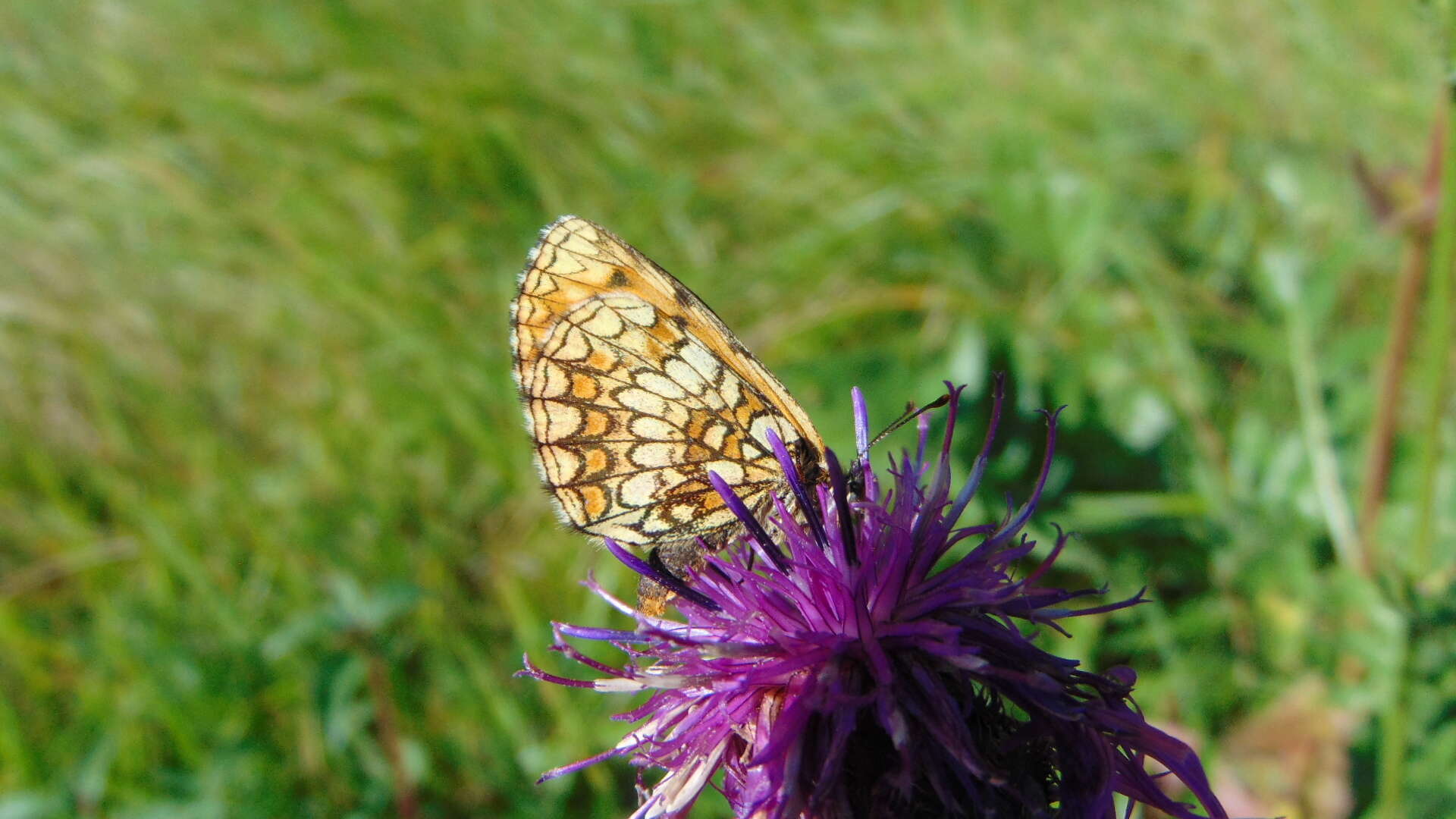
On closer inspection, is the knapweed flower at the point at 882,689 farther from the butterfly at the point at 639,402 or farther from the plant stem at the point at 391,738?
the plant stem at the point at 391,738

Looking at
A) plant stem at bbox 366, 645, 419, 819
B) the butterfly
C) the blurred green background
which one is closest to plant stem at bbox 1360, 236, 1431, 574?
the blurred green background

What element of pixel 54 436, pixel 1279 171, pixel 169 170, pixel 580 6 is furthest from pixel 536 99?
pixel 1279 171

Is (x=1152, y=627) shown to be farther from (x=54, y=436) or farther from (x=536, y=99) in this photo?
(x=54, y=436)

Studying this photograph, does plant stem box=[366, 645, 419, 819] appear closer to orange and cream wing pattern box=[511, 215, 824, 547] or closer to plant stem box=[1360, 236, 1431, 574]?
orange and cream wing pattern box=[511, 215, 824, 547]

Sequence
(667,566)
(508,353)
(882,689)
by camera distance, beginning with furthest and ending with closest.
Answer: (508,353) < (667,566) < (882,689)

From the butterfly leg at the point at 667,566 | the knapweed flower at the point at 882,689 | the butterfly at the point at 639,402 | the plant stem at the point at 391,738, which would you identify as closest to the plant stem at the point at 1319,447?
the knapweed flower at the point at 882,689

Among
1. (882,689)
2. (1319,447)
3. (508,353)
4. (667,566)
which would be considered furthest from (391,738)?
(1319,447)

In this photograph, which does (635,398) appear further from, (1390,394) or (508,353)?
(508,353)
